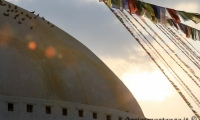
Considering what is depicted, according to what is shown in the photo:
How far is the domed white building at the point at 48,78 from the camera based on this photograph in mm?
26125

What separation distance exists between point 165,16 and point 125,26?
91.5 inches

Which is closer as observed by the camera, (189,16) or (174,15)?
(189,16)

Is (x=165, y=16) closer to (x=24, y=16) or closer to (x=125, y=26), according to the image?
(x=125, y=26)

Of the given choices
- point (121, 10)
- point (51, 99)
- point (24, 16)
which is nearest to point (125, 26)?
point (121, 10)

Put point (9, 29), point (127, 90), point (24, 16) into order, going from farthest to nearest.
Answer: point (127, 90), point (24, 16), point (9, 29)

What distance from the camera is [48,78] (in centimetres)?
2744

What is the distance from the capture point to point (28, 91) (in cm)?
2631

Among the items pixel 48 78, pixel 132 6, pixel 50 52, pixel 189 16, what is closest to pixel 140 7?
pixel 132 6

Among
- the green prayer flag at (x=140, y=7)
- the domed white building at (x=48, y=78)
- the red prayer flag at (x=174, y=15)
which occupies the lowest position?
the domed white building at (x=48, y=78)

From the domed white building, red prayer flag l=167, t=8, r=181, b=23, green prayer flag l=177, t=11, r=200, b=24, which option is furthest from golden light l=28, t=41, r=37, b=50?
green prayer flag l=177, t=11, r=200, b=24

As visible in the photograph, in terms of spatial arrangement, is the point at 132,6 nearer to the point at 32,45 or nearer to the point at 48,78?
the point at 48,78

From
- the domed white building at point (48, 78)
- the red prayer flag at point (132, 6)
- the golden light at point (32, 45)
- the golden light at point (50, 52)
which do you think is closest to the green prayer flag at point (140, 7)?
the red prayer flag at point (132, 6)

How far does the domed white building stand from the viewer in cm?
2612

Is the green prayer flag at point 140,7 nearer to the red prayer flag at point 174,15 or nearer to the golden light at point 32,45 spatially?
→ the red prayer flag at point 174,15
